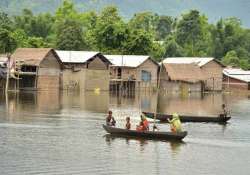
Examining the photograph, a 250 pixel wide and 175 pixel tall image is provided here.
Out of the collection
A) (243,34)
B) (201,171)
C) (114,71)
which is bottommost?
(201,171)

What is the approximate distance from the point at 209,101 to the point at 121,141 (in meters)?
29.8

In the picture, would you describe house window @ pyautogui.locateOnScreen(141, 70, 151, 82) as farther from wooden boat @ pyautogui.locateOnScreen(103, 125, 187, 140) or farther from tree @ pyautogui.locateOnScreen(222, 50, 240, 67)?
wooden boat @ pyautogui.locateOnScreen(103, 125, 187, 140)

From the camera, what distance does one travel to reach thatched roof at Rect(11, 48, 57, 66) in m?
61.2

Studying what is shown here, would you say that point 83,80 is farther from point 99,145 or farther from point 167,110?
point 99,145

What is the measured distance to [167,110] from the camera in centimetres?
4584

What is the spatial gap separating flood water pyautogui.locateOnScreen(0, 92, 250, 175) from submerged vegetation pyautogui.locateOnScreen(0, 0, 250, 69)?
103 ft

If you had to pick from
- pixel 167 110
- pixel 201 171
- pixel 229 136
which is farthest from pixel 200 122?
pixel 201 171

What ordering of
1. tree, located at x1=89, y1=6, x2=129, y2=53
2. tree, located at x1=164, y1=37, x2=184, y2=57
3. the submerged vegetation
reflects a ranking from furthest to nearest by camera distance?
tree, located at x1=164, y1=37, x2=184, y2=57, the submerged vegetation, tree, located at x1=89, y1=6, x2=129, y2=53

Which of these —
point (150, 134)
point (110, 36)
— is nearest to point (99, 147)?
point (150, 134)

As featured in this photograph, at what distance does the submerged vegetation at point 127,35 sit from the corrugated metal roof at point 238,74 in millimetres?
8775

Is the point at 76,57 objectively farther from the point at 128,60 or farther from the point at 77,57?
the point at 128,60

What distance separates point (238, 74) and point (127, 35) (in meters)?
14.4

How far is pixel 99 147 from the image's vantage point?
89.7 feet

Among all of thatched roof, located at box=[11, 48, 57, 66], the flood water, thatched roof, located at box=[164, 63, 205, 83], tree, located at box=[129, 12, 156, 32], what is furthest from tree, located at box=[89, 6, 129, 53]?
the flood water
